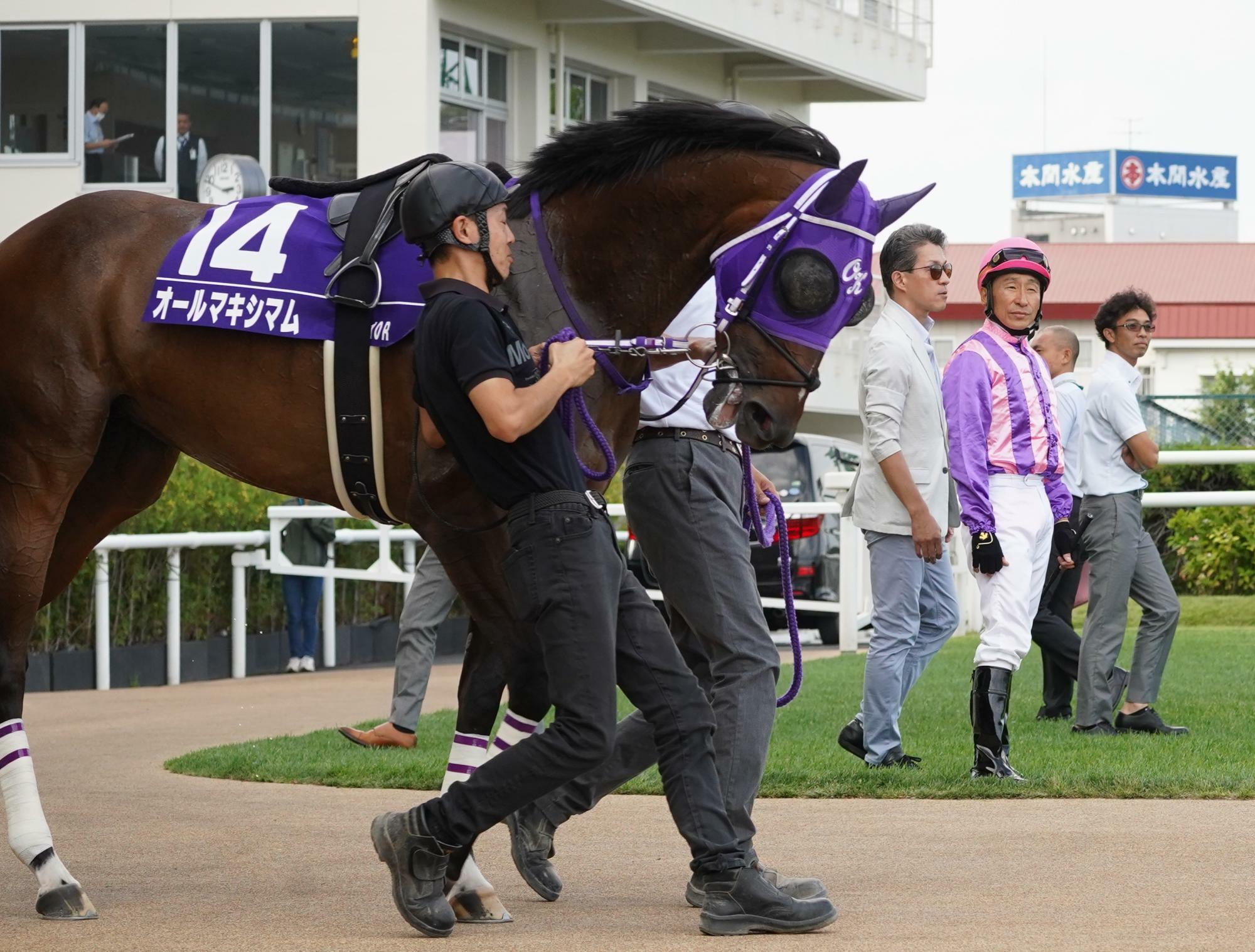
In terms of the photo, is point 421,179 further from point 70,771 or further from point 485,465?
point 70,771

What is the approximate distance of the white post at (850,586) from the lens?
1208cm

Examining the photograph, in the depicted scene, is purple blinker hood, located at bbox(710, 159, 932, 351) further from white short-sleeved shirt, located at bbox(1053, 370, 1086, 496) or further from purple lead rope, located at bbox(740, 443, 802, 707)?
white short-sleeved shirt, located at bbox(1053, 370, 1086, 496)

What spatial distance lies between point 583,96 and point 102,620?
1514 cm

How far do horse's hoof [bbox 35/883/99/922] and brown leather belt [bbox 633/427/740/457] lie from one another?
1.89 meters

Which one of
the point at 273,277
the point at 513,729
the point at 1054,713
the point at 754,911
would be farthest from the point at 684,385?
the point at 1054,713

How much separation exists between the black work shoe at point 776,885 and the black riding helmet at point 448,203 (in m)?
1.59

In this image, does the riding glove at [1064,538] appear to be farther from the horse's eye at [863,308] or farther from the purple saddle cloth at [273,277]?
the purple saddle cloth at [273,277]

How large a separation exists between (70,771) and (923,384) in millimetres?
3929

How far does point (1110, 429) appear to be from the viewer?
8.25 meters

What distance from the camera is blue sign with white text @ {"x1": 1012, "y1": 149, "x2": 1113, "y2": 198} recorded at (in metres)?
92.1

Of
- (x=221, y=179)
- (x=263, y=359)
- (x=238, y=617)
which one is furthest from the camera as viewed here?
(x=221, y=179)

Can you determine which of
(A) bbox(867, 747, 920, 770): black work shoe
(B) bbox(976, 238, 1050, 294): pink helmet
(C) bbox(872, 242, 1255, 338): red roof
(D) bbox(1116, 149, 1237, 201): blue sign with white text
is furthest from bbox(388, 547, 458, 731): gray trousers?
(D) bbox(1116, 149, 1237, 201): blue sign with white text

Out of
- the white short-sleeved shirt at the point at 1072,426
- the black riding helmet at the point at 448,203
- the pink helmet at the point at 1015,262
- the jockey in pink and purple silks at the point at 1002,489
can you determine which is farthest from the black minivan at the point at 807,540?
the black riding helmet at the point at 448,203

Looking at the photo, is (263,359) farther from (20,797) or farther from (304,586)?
(304,586)
